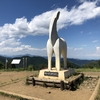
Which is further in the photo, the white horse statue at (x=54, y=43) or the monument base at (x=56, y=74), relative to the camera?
the white horse statue at (x=54, y=43)

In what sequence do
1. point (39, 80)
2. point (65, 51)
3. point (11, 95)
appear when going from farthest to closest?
1. point (65, 51)
2. point (39, 80)
3. point (11, 95)

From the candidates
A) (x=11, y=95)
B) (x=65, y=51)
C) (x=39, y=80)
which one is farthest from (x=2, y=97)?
(x=65, y=51)

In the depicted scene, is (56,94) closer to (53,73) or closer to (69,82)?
(69,82)

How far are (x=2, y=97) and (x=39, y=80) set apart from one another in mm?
2355

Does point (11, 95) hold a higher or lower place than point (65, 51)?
lower

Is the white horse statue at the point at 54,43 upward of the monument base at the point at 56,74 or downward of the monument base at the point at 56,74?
upward

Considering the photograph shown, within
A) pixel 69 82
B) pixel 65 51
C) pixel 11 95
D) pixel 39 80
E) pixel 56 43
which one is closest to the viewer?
pixel 11 95

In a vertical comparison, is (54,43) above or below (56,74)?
above

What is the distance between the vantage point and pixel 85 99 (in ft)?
19.0

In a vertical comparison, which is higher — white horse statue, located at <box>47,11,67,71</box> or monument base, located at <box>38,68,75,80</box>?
white horse statue, located at <box>47,11,67,71</box>

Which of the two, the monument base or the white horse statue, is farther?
the white horse statue

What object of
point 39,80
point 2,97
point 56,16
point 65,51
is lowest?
point 2,97

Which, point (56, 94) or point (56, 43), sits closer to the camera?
point (56, 94)

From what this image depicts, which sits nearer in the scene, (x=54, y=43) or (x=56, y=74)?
(x=56, y=74)
